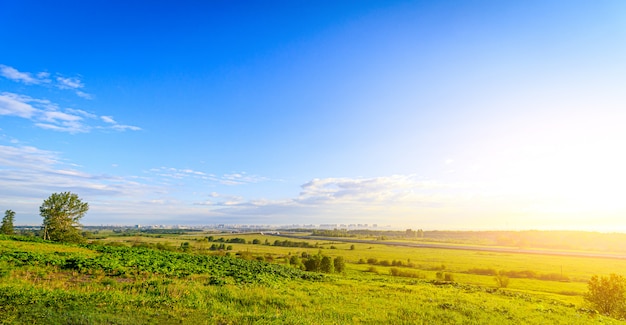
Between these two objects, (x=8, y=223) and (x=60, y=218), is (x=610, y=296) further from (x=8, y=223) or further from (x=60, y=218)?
(x=8, y=223)

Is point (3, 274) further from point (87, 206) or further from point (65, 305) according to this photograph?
point (87, 206)

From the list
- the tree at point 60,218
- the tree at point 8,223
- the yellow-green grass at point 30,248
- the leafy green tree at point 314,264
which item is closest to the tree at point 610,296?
the leafy green tree at point 314,264

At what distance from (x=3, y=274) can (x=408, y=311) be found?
103 ft

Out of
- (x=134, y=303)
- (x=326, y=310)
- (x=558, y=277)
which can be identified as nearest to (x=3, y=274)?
(x=134, y=303)

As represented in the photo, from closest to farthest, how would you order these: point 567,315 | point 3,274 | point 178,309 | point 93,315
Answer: point 93,315
point 178,309
point 3,274
point 567,315

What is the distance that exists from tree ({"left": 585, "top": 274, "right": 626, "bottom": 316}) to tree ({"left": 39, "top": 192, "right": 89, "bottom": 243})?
121 meters

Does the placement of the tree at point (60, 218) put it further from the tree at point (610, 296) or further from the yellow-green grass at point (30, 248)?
the tree at point (610, 296)

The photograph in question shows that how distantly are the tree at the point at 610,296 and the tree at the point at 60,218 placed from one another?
12099 centimetres

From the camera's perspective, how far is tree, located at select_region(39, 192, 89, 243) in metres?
95.8

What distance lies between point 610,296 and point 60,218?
130 metres

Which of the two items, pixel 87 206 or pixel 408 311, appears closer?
pixel 408 311

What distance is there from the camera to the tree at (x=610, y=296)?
49.8m

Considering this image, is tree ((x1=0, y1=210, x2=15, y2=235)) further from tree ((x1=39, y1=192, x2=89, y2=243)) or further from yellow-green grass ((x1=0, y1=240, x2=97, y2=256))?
yellow-green grass ((x1=0, y1=240, x2=97, y2=256))

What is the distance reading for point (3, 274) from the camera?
24.5m
